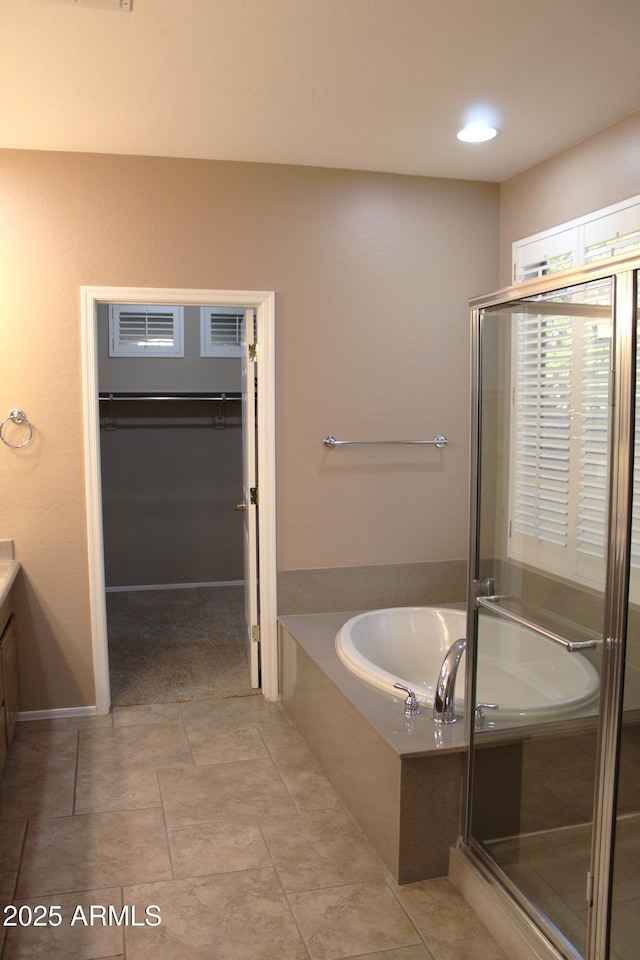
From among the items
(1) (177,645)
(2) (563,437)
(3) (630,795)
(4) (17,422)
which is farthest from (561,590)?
(1) (177,645)

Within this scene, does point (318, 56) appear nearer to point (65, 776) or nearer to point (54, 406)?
point (54, 406)

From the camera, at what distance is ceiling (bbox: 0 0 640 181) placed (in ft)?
7.55

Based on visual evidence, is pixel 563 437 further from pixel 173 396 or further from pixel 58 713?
pixel 173 396

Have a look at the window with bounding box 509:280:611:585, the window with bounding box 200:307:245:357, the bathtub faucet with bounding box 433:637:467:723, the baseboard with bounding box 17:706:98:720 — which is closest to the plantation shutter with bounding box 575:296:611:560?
the window with bounding box 509:280:611:585

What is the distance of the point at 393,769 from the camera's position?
252 centimetres

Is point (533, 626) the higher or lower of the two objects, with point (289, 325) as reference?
lower

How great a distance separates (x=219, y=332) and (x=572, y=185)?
3.11 m

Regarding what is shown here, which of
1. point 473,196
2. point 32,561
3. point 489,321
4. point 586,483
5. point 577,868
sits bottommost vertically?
point 577,868

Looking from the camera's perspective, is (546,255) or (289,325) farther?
(289,325)

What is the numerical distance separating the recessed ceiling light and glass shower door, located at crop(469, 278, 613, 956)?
1291 millimetres

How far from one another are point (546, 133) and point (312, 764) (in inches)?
110

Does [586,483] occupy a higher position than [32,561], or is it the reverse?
[586,483]

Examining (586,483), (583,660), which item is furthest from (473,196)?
(583,660)

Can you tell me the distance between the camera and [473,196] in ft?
13.3
